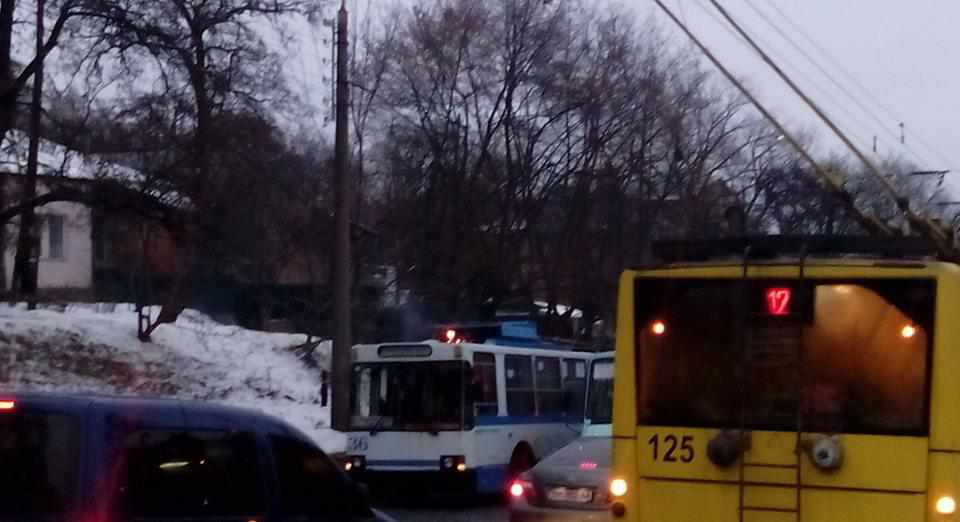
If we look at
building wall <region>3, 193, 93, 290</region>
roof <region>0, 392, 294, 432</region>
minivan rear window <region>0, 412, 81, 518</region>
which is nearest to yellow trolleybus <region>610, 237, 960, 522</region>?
roof <region>0, 392, 294, 432</region>

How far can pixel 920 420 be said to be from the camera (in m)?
9.88

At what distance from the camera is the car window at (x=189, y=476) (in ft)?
25.9

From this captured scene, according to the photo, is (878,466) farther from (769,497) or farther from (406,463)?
(406,463)

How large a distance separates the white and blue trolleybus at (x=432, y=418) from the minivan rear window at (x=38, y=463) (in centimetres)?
1546

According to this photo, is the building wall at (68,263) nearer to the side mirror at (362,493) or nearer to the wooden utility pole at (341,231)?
the wooden utility pole at (341,231)

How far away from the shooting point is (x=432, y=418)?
2338 centimetres

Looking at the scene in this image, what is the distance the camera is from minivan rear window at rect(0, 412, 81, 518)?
759 cm

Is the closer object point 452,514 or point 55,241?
point 452,514

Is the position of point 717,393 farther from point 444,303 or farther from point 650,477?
point 444,303

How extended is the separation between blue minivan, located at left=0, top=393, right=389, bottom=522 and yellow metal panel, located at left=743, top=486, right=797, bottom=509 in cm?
297

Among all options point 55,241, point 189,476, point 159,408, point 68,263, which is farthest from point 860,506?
point 68,263

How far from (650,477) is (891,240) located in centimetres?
240

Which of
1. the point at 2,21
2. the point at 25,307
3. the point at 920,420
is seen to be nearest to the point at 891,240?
the point at 920,420

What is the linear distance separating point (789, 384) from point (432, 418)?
44.2 ft
